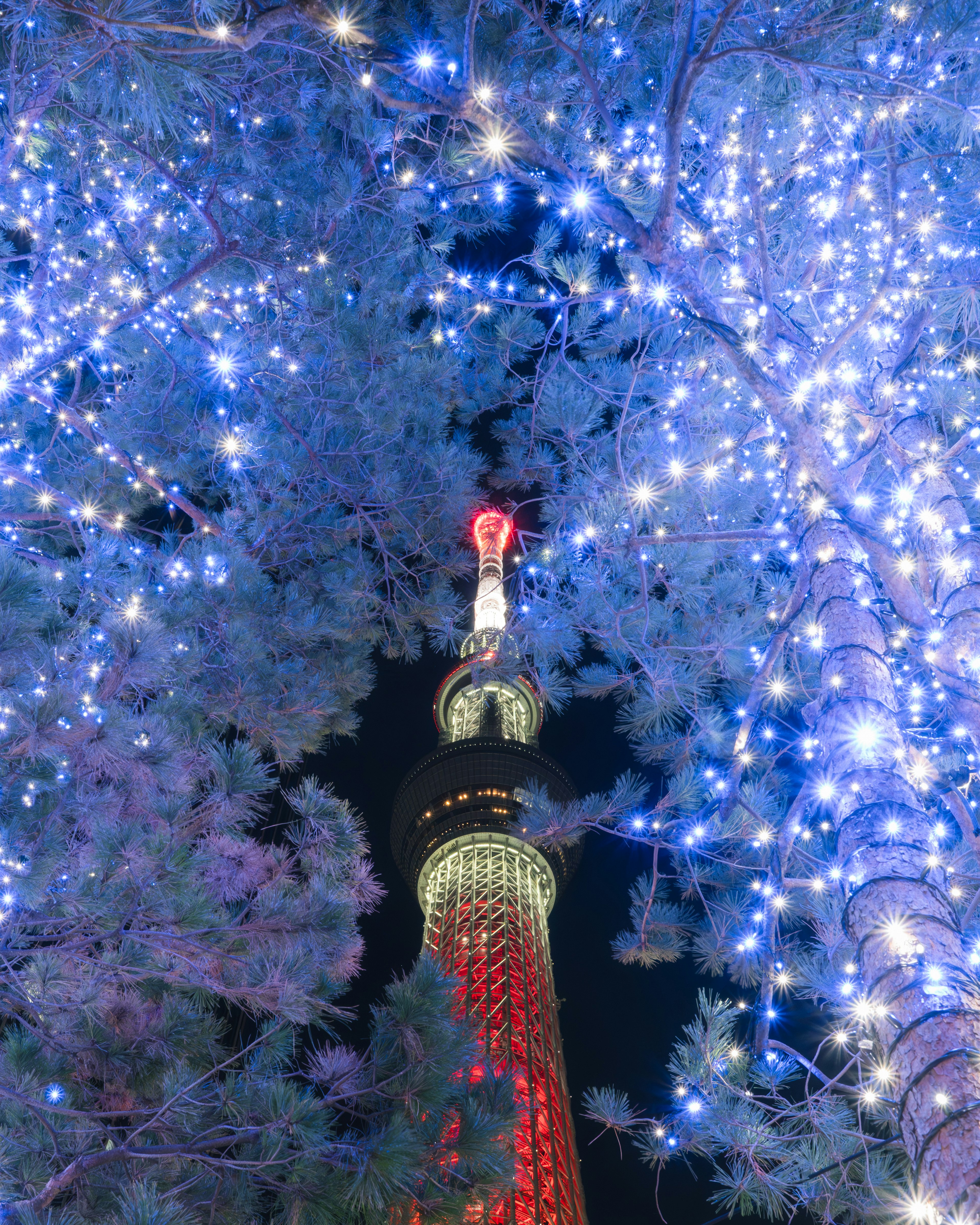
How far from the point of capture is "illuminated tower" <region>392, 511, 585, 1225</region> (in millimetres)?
9289

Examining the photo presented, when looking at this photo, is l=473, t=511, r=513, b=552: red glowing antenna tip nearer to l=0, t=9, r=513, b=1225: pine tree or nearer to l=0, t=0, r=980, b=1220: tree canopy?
l=0, t=0, r=980, b=1220: tree canopy

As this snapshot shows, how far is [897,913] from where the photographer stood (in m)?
2.12

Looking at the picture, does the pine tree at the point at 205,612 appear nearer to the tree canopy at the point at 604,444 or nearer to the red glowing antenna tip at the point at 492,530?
the tree canopy at the point at 604,444

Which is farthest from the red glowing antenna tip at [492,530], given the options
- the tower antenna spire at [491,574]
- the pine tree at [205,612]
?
the pine tree at [205,612]

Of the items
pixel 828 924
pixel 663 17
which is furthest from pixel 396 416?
pixel 828 924

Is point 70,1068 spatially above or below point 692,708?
below

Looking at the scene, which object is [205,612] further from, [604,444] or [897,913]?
[897,913]

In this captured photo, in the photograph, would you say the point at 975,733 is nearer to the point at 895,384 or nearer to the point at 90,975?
the point at 895,384

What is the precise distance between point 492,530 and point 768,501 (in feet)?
22.9

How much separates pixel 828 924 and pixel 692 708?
4.87 feet

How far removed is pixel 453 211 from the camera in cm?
652

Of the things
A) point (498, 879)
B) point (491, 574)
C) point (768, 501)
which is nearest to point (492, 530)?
point (491, 574)

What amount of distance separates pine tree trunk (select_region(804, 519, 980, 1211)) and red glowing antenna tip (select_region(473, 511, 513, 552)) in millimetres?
1905

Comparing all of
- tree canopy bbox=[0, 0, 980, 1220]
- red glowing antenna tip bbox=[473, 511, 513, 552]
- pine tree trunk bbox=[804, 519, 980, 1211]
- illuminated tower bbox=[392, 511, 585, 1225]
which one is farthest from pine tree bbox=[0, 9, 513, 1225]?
illuminated tower bbox=[392, 511, 585, 1225]
